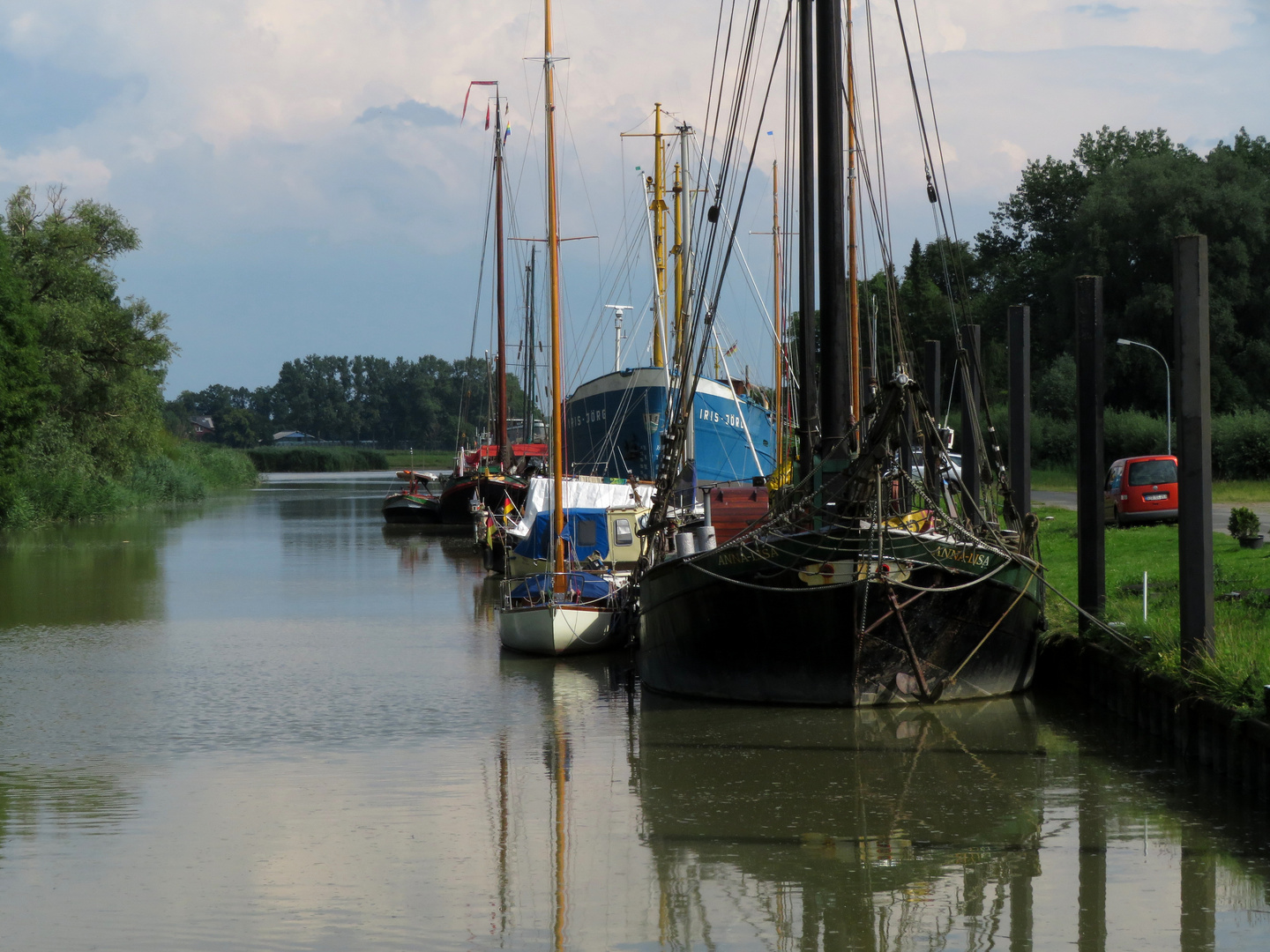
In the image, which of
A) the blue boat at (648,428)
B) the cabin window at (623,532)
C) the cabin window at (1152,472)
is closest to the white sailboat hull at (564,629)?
the cabin window at (623,532)

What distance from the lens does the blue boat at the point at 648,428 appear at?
37.5 metres

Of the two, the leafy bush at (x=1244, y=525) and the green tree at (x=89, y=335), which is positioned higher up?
the green tree at (x=89, y=335)

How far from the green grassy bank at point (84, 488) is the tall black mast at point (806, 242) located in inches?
1491

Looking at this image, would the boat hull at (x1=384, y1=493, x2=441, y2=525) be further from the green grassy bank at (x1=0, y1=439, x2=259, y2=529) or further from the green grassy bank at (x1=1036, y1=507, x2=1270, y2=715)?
the green grassy bank at (x1=1036, y1=507, x2=1270, y2=715)

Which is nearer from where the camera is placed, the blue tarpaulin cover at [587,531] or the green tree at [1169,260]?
the blue tarpaulin cover at [587,531]

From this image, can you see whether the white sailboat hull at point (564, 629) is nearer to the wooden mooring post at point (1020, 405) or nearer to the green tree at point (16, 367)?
the wooden mooring post at point (1020, 405)

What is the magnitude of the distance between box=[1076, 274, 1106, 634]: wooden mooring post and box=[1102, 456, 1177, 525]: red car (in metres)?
15.2

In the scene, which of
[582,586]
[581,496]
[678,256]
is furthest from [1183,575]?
[678,256]

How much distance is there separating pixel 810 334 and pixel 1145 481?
52.4ft

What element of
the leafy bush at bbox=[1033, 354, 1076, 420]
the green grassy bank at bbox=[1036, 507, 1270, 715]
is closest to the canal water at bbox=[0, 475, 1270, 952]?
the green grassy bank at bbox=[1036, 507, 1270, 715]

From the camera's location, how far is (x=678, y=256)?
116 ft

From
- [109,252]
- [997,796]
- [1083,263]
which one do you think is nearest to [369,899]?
[997,796]

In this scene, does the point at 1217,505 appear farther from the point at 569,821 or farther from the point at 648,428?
the point at 569,821

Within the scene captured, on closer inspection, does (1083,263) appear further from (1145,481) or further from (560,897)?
(560,897)
